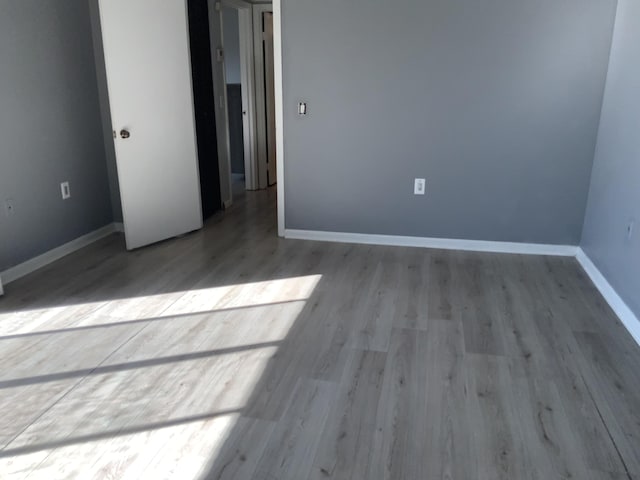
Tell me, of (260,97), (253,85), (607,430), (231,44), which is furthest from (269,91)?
(607,430)

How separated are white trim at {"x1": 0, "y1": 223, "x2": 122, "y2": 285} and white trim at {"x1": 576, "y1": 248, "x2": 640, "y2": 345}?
144 inches

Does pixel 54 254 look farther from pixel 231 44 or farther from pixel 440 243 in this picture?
pixel 231 44

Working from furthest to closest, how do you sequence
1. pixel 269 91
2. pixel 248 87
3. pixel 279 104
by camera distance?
pixel 269 91, pixel 248 87, pixel 279 104

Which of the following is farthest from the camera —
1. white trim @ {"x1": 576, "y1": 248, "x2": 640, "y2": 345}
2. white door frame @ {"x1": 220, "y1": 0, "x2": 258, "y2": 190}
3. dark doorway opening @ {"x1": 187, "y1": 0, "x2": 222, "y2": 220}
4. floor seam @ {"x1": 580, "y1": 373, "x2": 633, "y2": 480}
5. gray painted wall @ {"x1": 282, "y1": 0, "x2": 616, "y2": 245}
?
white door frame @ {"x1": 220, "y1": 0, "x2": 258, "y2": 190}

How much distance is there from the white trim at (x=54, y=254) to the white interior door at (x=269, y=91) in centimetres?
229

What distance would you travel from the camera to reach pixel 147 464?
5.66 feet

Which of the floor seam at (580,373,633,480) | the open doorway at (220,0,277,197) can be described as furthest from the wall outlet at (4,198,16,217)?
the floor seam at (580,373,633,480)

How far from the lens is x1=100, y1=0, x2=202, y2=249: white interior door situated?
3492mm

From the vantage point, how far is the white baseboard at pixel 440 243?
12.3ft

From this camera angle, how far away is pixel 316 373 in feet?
7.39

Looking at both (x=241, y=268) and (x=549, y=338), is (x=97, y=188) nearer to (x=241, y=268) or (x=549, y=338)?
(x=241, y=268)

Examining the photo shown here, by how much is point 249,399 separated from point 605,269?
92.5 inches

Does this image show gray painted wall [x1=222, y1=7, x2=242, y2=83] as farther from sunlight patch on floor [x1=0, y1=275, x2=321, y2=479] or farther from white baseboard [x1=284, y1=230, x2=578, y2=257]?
sunlight patch on floor [x1=0, y1=275, x2=321, y2=479]

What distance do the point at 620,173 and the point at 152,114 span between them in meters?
3.18
